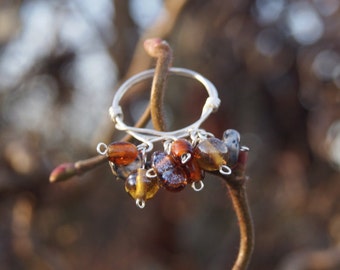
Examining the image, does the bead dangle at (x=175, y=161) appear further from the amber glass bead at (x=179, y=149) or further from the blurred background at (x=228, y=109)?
the blurred background at (x=228, y=109)

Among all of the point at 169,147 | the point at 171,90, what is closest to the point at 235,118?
the point at 171,90

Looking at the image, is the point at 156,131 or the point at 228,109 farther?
the point at 228,109

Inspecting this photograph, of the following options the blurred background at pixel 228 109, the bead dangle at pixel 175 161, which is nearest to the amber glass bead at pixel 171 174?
the bead dangle at pixel 175 161

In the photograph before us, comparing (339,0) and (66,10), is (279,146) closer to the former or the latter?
(339,0)

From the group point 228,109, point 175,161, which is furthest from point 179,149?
point 228,109

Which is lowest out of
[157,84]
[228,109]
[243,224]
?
[228,109]

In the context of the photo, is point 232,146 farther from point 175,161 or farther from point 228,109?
point 228,109

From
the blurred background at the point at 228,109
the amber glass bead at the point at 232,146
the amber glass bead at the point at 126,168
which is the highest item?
the amber glass bead at the point at 232,146
